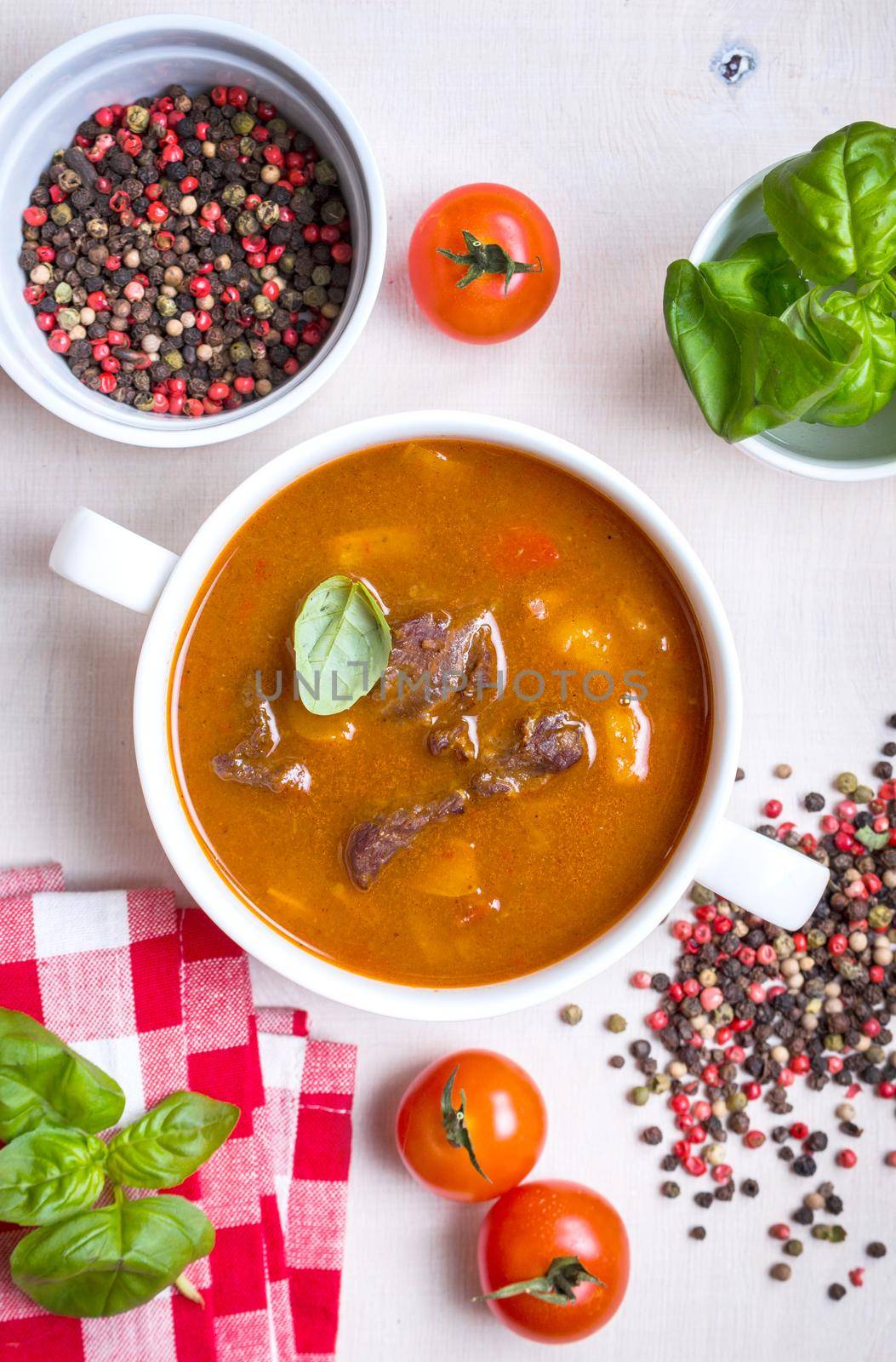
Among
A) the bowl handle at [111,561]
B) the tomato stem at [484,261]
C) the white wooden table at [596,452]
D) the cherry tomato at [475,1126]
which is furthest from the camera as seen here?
the white wooden table at [596,452]

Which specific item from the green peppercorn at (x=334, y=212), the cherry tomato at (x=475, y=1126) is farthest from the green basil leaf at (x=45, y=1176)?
the green peppercorn at (x=334, y=212)

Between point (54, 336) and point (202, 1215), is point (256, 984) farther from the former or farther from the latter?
point (54, 336)

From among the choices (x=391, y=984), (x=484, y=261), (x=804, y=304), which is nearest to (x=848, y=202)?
(x=804, y=304)

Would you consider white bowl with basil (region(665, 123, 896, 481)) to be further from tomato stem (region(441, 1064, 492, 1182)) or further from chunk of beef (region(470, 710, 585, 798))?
tomato stem (region(441, 1064, 492, 1182))

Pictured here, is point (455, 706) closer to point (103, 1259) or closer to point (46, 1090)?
point (46, 1090)

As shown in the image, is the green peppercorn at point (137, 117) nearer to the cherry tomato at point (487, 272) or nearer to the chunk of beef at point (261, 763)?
the cherry tomato at point (487, 272)

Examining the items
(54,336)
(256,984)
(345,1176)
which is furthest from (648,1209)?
(54,336)
